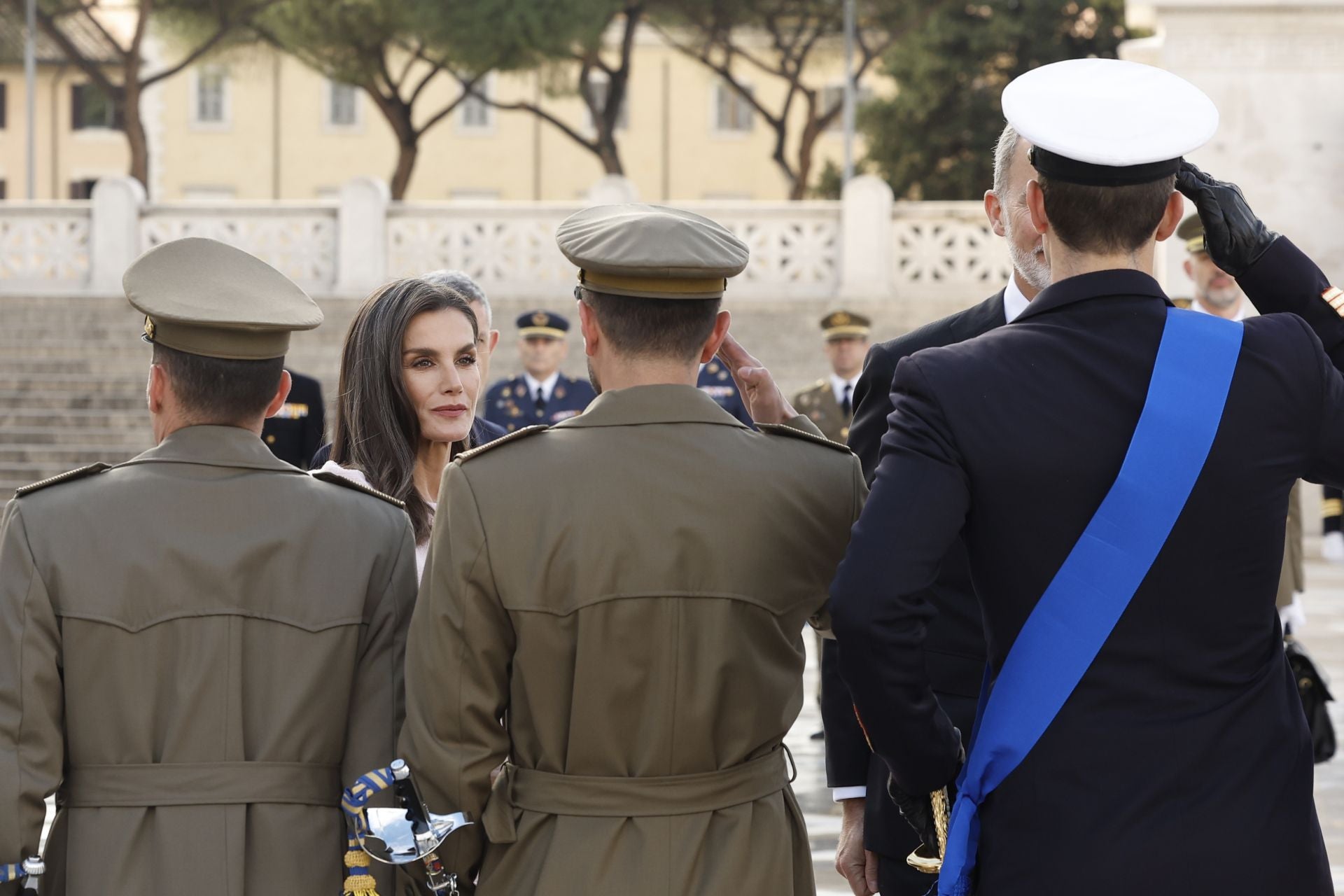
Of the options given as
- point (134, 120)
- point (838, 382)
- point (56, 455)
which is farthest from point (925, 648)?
point (134, 120)

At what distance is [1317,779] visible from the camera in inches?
295

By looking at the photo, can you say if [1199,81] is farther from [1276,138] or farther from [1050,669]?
[1050,669]

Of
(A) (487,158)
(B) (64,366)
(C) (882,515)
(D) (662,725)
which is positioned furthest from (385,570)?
(A) (487,158)

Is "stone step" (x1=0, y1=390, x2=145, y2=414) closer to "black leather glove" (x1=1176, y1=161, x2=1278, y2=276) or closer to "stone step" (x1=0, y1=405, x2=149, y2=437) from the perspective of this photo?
"stone step" (x1=0, y1=405, x2=149, y2=437)

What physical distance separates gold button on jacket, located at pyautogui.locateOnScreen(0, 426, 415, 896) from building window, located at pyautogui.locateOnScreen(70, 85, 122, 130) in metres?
51.2

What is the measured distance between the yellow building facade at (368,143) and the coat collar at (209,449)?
48.8m

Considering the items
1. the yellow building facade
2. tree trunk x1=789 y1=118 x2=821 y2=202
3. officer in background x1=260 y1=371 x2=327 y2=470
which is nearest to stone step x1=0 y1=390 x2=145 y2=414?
officer in background x1=260 y1=371 x2=327 y2=470

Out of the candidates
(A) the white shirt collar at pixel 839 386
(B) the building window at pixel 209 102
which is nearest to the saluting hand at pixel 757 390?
(A) the white shirt collar at pixel 839 386

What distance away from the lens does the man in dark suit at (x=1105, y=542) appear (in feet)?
7.72

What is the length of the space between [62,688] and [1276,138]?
18490mm

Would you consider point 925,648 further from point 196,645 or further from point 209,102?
point 209,102

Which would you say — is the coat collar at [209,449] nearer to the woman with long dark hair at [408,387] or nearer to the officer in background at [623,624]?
the officer in background at [623,624]

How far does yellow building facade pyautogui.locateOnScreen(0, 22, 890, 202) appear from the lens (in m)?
51.6

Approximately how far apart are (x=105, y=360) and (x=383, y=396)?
54.9 ft
